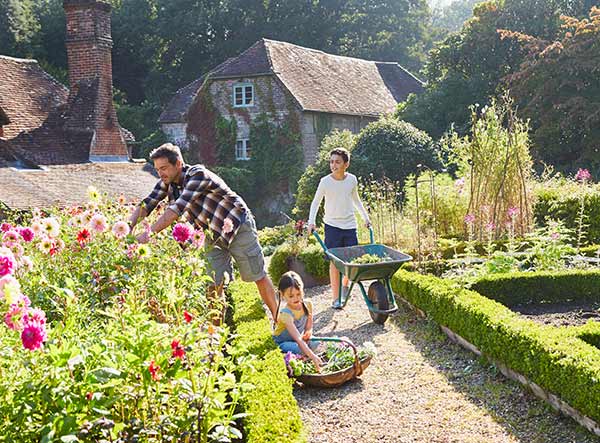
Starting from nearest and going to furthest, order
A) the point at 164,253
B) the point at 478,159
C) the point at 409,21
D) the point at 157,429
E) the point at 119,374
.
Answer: the point at 119,374 < the point at 157,429 < the point at 164,253 < the point at 478,159 < the point at 409,21

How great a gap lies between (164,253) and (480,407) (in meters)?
2.59

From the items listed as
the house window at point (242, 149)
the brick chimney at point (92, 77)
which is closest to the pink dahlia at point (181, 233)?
the brick chimney at point (92, 77)

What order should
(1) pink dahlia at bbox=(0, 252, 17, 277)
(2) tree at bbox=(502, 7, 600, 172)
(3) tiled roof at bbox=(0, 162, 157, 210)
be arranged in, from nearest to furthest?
(1) pink dahlia at bbox=(0, 252, 17, 277), (3) tiled roof at bbox=(0, 162, 157, 210), (2) tree at bbox=(502, 7, 600, 172)

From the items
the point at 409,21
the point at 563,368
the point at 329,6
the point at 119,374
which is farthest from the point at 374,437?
the point at 409,21

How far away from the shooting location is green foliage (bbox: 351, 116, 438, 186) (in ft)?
73.9

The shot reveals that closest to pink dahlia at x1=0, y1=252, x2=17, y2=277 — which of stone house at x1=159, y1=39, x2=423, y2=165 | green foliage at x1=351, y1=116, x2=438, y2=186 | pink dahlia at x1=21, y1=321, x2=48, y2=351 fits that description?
pink dahlia at x1=21, y1=321, x2=48, y2=351

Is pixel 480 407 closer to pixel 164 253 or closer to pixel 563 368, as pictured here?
pixel 563 368

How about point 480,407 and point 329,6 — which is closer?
point 480,407

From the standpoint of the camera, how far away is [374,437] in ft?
16.1

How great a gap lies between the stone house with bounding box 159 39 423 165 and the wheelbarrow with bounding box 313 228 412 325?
66.4 ft

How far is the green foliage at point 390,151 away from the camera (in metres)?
22.5

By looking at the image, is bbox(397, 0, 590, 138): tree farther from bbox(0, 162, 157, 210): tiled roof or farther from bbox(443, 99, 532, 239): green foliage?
bbox(443, 99, 532, 239): green foliage

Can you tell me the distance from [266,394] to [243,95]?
1030 inches

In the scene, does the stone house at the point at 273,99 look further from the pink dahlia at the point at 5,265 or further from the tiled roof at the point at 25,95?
the pink dahlia at the point at 5,265
